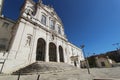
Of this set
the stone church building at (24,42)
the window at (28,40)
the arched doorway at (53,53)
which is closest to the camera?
the stone church building at (24,42)

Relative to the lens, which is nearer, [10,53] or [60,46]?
[10,53]

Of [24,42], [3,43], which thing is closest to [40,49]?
[24,42]

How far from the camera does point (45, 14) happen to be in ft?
85.1

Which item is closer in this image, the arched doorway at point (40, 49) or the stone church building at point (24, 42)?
the stone church building at point (24, 42)

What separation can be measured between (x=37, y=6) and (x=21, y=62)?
55.9ft

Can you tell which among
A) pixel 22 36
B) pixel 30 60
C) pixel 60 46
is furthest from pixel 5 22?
pixel 60 46

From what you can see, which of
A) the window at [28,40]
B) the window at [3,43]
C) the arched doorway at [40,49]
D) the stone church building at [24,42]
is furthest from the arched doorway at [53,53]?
the window at [3,43]

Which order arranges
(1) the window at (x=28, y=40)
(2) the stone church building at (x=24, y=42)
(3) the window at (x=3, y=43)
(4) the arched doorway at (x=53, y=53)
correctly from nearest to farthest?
1. (2) the stone church building at (x=24, y=42)
2. (1) the window at (x=28, y=40)
3. (3) the window at (x=3, y=43)
4. (4) the arched doorway at (x=53, y=53)

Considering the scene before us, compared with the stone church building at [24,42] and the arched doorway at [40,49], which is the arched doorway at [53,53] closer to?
the stone church building at [24,42]

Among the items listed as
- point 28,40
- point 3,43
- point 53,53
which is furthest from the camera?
point 53,53

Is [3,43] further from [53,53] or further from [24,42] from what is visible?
[53,53]

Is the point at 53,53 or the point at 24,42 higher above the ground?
the point at 24,42

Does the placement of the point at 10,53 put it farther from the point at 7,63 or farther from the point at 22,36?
the point at 22,36

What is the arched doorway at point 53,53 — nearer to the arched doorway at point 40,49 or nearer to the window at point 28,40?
the arched doorway at point 40,49
